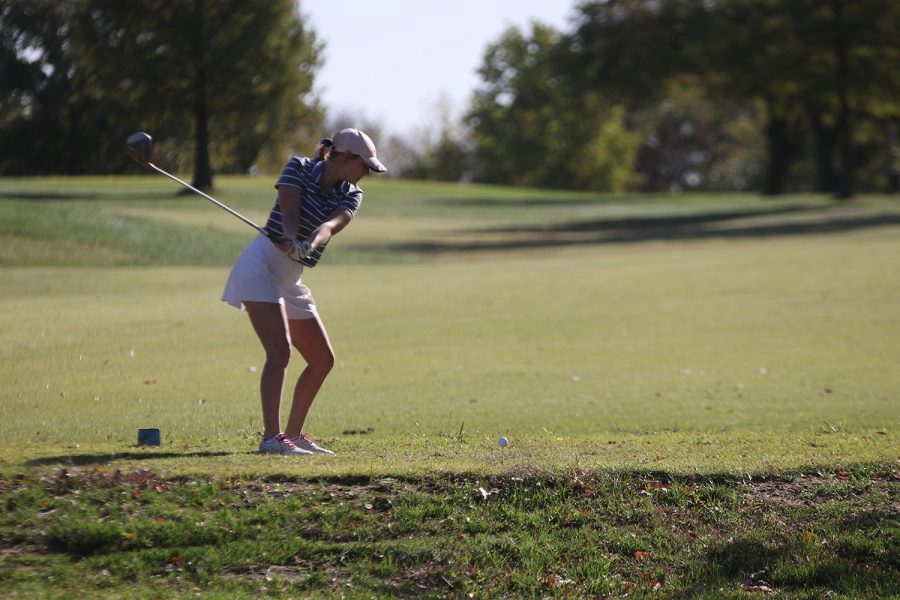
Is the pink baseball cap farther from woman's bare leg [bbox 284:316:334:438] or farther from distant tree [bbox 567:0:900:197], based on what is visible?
distant tree [bbox 567:0:900:197]

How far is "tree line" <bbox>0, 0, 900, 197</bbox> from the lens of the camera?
4856 centimetres

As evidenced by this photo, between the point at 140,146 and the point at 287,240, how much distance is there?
4.76ft

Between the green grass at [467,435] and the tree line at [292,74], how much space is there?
24596 millimetres

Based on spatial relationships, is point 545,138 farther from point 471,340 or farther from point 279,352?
point 279,352

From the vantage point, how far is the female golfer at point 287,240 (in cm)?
780

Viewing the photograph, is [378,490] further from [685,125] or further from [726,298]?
[685,125]

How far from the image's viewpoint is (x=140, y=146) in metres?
8.30

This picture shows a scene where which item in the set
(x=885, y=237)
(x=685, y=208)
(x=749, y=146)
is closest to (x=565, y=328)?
(x=885, y=237)

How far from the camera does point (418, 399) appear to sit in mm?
11602

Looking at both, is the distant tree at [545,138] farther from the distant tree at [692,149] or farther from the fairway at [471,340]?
the fairway at [471,340]

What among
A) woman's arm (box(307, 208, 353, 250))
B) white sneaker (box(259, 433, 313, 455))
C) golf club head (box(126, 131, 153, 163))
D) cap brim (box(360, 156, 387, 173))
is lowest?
white sneaker (box(259, 433, 313, 455))

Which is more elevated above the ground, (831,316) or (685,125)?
(685,125)

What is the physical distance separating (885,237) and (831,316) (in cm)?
1806

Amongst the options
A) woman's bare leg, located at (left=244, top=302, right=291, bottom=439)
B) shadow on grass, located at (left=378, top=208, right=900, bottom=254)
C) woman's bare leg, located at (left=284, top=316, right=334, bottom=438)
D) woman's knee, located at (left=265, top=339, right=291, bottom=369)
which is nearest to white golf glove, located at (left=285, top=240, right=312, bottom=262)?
woman's bare leg, located at (left=244, top=302, right=291, bottom=439)
